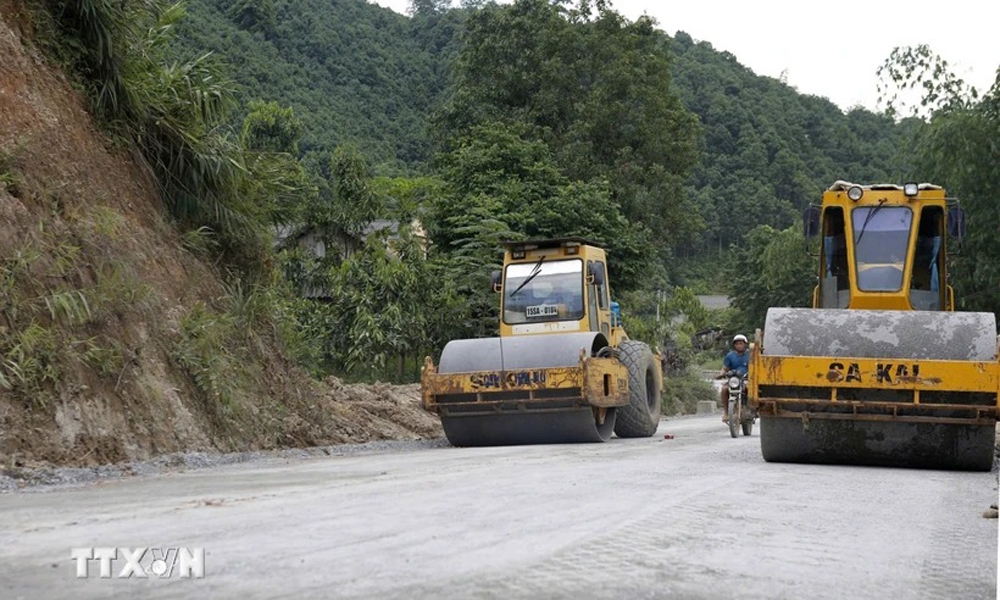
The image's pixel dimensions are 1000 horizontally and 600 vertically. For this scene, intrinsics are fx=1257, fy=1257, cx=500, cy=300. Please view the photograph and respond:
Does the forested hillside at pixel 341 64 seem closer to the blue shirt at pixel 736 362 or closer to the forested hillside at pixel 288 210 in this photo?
the forested hillside at pixel 288 210

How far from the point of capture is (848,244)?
15.4 meters

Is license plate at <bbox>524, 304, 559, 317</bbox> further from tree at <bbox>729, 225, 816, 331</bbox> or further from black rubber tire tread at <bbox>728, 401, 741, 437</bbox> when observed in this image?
tree at <bbox>729, 225, 816, 331</bbox>

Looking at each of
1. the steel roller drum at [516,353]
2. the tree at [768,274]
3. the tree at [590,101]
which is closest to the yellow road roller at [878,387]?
the steel roller drum at [516,353]

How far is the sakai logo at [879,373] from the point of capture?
12.6 m

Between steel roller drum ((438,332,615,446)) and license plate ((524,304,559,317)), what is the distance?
6.15ft

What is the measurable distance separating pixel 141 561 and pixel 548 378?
12.0 m

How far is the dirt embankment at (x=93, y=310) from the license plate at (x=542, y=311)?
417 centimetres

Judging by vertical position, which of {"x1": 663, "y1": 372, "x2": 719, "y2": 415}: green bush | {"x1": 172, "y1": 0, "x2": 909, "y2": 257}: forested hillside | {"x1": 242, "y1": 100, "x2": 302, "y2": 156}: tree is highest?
{"x1": 172, "y1": 0, "x2": 909, "y2": 257}: forested hillside

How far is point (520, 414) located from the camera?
18000 millimetres

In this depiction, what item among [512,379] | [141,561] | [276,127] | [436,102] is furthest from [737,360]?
[436,102]

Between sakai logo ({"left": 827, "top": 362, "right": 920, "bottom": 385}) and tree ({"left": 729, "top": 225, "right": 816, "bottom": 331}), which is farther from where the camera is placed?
tree ({"left": 729, "top": 225, "right": 816, "bottom": 331})

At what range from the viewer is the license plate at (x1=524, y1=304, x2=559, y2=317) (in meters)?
20.6

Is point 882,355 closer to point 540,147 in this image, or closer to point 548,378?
point 548,378

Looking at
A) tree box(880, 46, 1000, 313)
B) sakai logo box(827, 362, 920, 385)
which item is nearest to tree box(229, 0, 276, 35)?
tree box(880, 46, 1000, 313)
